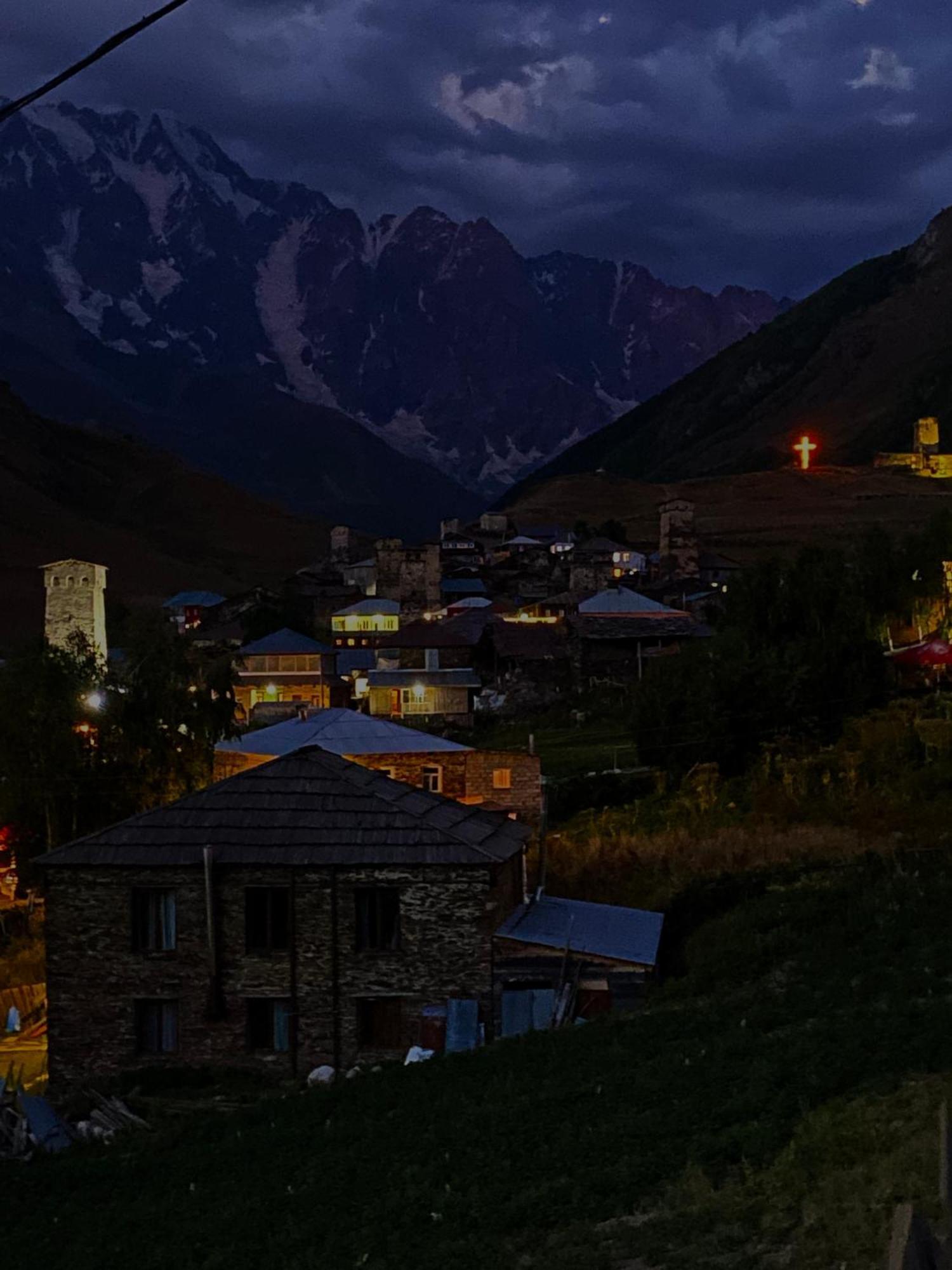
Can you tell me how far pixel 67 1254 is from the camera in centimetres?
1379

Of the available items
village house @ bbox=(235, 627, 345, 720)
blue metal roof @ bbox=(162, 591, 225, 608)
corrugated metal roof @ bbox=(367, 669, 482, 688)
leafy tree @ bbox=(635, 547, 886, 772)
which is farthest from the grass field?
blue metal roof @ bbox=(162, 591, 225, 608)

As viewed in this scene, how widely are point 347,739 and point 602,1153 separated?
26207mm

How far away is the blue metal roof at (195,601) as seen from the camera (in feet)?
384

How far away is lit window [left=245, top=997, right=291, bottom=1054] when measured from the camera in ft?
79.6

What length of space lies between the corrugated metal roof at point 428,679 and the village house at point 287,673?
742 centimetres

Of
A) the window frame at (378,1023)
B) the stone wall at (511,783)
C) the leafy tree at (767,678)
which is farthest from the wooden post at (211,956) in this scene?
the leafy tree at (767,678)

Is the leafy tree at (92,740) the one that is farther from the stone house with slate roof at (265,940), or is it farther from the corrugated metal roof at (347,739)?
the stone house with slate roof at (265,940)

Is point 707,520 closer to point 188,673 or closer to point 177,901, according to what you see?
point 188,673

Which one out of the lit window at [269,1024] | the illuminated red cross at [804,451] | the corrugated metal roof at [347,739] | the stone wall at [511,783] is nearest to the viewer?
the lit window at [269,1024]

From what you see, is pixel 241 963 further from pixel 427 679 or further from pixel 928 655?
pixel 427 679

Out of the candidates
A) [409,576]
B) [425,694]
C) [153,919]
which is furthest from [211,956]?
[409,576]

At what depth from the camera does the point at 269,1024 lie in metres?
24.5

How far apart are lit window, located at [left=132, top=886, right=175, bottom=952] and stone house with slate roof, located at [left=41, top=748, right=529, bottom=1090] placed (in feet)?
0.08

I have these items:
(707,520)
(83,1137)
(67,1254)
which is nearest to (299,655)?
(83,1137)
